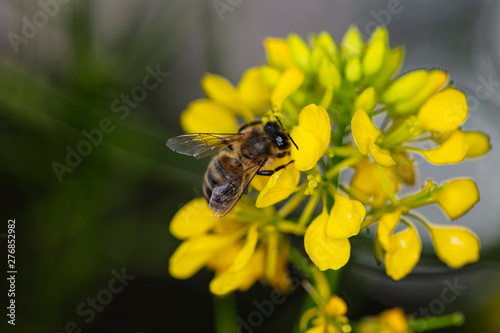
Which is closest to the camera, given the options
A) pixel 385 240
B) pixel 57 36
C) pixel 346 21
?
pixel 385 240

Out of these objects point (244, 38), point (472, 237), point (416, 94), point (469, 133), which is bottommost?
point (472, 237)

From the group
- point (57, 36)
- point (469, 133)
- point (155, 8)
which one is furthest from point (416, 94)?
point (57, 36)

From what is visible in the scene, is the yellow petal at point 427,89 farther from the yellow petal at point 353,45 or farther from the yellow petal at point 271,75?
the yellow petal at point 271,75

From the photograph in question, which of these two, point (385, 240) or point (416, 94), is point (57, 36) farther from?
point (385, 240)

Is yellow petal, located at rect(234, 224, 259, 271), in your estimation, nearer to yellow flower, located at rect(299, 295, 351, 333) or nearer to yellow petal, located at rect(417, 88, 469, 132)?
yellow flower, located at rect(299, 295, 351, 333)

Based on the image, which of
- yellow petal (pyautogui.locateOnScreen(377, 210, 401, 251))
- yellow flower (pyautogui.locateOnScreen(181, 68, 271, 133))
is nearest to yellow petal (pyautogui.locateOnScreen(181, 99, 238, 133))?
yellow flower (pyautogui.locateOnScreen(181, 68, 271, 133))

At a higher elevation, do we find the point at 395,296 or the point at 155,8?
the point at 155,8

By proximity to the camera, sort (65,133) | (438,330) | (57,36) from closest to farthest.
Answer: (65,133)
(438,330)
(57,36)
